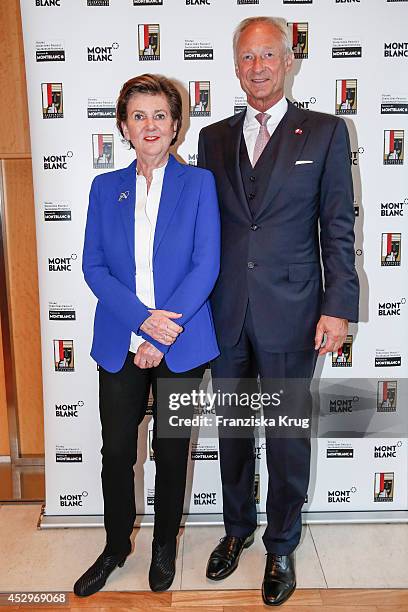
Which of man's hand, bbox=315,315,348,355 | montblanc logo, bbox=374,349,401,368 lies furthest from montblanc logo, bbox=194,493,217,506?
man's hand, bbox=315,315,348,355

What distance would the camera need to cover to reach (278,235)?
6.40ft

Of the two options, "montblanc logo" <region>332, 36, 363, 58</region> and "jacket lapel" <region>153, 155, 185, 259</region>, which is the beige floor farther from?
"montblanc logo" <region>332, 36, 363, 58</region>

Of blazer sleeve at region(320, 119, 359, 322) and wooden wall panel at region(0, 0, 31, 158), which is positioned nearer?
blazer sleeve at region(320, 119, 359, 322)

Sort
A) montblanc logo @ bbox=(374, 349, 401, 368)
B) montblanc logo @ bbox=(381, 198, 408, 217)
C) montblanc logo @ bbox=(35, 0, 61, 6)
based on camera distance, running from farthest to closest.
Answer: montblanc logo @ bbox=(374, 349, 401, 368), montblanc logo @ bbox=(381, 198, 408, 217), montblanc logo @ bbox=(35, 0, 61, 6)

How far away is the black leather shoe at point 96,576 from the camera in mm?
2146

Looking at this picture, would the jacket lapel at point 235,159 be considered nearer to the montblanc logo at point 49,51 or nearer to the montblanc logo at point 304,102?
the montblanc logo at point 304,102

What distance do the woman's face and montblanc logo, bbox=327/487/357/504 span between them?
1722 millimetres

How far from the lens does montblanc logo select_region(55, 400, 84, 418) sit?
8.69 feet

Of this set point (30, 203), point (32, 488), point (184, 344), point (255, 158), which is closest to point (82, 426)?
point (32, 488)

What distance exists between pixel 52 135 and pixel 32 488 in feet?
5.70

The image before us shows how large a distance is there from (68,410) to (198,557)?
836mm

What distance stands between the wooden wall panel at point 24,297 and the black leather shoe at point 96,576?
3.94 ft

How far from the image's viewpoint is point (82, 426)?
2.66 meters

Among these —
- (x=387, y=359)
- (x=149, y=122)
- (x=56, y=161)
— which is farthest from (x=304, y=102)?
(x=387, y=359)
